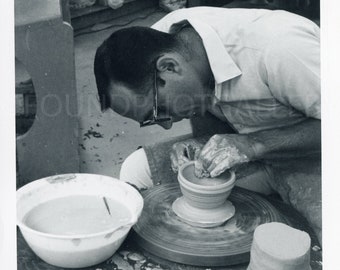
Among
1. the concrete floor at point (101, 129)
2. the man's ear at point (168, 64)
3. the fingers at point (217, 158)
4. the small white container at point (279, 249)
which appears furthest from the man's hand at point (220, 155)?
the concrete floor at point (101, 129)

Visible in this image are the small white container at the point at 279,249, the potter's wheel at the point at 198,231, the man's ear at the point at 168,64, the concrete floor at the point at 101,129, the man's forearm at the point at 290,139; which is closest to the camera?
the small white container at the point at 279,249

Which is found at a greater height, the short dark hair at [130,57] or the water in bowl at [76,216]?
the short dark hair at [130,57]

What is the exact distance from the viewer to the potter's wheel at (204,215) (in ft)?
4.59

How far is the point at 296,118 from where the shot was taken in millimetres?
1667

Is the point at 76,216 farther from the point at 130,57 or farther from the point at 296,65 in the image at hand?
the point at 296,65

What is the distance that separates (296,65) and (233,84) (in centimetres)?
20

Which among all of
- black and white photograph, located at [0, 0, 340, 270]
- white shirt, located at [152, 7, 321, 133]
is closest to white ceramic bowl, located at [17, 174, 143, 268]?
black and white photograph, located at [0, 0, 340, 270]

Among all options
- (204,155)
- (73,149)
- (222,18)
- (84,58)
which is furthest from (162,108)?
(84,58)

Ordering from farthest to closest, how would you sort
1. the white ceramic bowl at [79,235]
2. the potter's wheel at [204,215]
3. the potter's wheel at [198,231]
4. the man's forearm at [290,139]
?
the man's forearm at [290,139], the potter's wheel at [204,215], the potter's wheel at [198,231], the white ceramic bowl at [79,235]

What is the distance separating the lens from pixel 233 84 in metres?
1.61

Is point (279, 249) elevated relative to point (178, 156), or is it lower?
elevated

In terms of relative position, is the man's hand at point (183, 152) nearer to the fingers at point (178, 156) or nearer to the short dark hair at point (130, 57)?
the fingers at point (178, 156)

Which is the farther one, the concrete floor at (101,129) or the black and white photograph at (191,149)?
the concrete floor at (101,129)

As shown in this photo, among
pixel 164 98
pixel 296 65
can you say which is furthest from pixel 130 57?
pixel 296 65
